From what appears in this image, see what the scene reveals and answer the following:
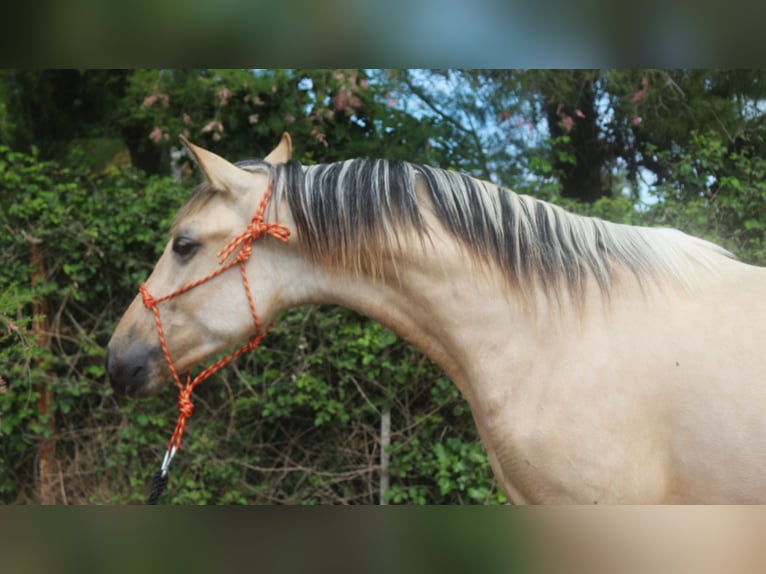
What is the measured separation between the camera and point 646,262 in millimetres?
1962

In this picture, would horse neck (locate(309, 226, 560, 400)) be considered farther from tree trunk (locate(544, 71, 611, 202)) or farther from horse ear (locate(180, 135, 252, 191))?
tree trunk (locate(544, 71, 611, 202))

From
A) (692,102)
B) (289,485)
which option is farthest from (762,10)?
(289,485)

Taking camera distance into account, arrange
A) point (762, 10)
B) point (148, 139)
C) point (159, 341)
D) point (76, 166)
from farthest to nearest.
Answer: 1. point (148, 139)
2. point (76, 166)
3. point (159, 341)
4. point (762, 10)

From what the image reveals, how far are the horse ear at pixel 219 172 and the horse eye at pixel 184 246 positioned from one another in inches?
8.8

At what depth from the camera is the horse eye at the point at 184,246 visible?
2111mm

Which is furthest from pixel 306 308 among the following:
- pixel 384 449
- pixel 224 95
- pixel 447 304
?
pixel 447 304

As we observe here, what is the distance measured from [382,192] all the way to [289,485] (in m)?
3.05

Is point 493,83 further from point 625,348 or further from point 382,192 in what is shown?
point 625,348

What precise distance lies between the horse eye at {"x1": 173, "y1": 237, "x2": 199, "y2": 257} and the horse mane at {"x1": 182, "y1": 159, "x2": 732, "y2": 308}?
0.35 m

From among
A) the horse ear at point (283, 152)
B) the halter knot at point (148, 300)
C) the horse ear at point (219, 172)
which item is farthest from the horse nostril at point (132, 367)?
the horse ear at point (283, 152)

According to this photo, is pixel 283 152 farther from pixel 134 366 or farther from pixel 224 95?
pixel 224 95

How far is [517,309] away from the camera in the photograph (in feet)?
6.40

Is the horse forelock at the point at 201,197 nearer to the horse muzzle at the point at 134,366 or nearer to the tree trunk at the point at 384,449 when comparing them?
the horse muzzle at the point at 134,366

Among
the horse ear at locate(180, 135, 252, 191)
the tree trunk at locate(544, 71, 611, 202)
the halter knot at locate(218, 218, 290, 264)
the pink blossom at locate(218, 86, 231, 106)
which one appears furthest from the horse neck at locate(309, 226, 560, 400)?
the tree trunk at locate(544, 71, 611, 202)
